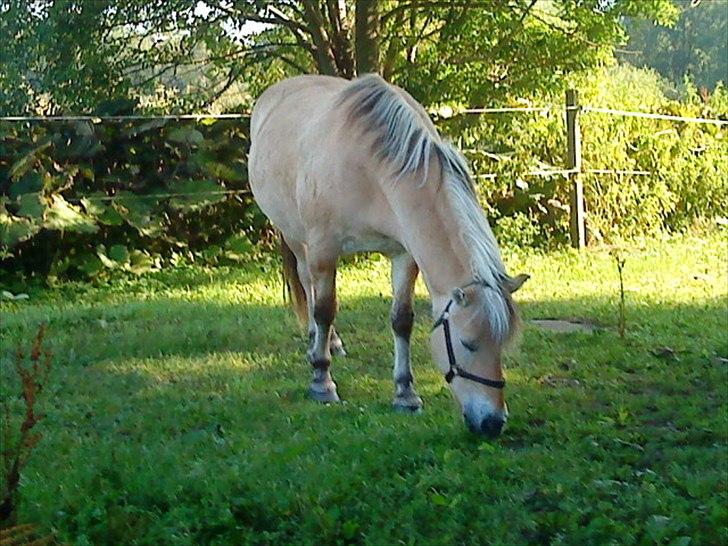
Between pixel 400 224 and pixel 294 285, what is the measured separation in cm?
216

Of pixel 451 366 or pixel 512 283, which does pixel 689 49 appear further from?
pixel 451 366

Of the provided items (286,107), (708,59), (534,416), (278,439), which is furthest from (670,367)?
(708,59)

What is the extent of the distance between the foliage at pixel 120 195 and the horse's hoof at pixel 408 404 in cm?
484

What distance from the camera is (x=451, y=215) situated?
4352 millimetres

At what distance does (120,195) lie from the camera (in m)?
9.52

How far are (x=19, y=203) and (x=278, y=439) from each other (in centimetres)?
527

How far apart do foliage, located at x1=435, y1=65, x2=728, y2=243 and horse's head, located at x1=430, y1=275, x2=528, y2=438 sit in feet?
21.1

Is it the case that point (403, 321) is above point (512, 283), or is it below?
below

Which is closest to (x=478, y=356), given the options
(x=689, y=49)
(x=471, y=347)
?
(x=471, y=347)

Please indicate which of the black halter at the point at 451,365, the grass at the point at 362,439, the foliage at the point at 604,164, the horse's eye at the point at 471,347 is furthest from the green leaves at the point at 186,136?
the horse's eye at the point at 471,347

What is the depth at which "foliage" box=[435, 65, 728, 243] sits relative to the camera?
420 inches

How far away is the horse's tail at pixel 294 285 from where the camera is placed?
256 inches

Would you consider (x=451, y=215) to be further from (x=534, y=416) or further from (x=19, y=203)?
(x=19, y=203)

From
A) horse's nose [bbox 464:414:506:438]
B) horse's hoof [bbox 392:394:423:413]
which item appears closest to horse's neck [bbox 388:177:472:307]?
horse's nose [bbox 464:414:506:438]
